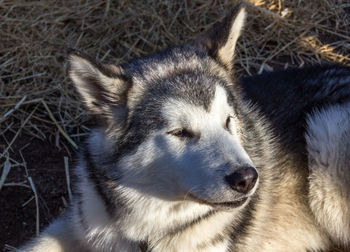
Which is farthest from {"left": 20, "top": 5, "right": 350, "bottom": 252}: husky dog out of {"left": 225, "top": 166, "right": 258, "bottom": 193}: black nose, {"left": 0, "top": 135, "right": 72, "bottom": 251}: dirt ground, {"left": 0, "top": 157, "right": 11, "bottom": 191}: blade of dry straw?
{"left": 0, "top": 157, "right": 11, "bottom": 191}: blade of dry straw

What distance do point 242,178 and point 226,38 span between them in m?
1.12

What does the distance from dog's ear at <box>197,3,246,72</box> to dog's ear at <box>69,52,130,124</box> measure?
699 mm

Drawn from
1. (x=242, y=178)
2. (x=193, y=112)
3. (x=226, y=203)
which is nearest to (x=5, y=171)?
(x=193, y=112)

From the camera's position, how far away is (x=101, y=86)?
10.8ft

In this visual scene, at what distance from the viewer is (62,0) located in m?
6.52

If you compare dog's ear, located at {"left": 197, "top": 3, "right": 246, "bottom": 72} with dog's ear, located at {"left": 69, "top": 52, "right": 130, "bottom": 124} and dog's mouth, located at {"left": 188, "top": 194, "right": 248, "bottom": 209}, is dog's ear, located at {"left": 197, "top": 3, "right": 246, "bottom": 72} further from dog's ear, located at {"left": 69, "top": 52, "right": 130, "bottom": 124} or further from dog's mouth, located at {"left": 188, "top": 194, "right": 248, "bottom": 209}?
dog's mouth, located at {"left": 188, "top": 194, "right": 248, "bottom": 209}

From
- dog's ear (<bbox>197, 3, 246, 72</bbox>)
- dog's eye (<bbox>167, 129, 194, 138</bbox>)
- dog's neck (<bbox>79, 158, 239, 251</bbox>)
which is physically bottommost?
dog's neck (<bbox>79, 158, 239, 251</bbox>)

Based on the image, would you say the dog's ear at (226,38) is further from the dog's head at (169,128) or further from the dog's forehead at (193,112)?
the dog's forehead at (193,112)

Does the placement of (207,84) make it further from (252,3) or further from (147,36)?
(252,3)

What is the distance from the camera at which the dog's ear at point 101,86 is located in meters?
3.14

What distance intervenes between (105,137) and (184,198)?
63 centimetres

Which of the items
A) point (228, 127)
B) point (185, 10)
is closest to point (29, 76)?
point (185, 10)

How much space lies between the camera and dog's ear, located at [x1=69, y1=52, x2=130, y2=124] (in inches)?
123

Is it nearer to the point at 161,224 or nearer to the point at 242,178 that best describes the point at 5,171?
the point at 161,224
